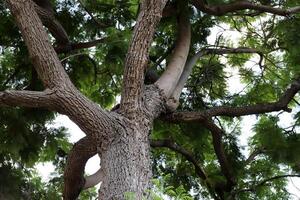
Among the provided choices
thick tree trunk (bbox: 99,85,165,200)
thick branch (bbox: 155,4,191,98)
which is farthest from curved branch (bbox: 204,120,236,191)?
thick tree trunk (bbox: 99,85,165,200)

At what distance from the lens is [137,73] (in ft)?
13.4

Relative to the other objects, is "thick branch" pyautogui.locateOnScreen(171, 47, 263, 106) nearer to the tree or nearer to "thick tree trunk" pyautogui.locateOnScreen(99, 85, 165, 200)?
the tree

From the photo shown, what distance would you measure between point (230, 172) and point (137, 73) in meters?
2.82

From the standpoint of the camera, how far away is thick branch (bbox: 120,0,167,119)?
13.4 feet

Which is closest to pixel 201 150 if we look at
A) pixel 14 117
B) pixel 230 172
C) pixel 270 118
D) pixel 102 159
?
pixel 230 172

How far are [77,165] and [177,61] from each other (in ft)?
5.84

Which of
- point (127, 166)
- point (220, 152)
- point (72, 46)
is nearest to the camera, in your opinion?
point (127, 166)

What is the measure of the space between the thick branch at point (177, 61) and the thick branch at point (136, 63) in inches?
33.6

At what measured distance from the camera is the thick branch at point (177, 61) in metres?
5.08

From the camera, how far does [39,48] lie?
3.94 metres

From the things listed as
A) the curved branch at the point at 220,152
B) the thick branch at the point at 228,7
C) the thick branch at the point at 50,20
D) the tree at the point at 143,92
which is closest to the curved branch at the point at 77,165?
the tree at the point at 143,92

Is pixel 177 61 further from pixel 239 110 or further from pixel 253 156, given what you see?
pixel 253 156

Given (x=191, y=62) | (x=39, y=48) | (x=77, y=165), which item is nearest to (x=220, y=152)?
(x=191, y=62)

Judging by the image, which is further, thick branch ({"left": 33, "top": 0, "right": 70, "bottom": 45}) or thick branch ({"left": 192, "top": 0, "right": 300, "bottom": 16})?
thick branch ({"left": 192, "top": 0, "right": 300, "bottom": 16})
